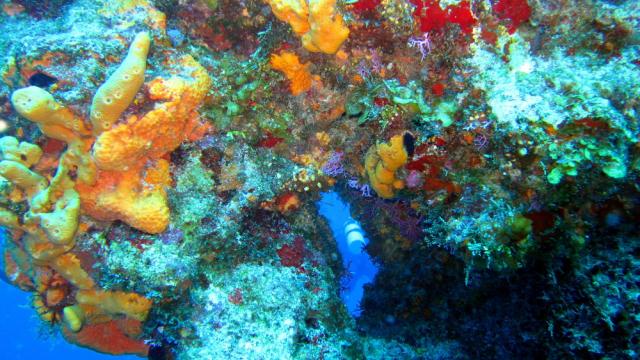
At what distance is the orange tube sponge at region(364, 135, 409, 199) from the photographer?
12.2ft

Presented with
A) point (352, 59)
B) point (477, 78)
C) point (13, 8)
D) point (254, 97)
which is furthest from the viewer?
point (13, 8)

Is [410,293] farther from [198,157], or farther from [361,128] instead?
[198,157]

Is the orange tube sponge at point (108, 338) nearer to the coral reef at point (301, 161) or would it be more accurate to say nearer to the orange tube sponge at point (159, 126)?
the coral reef at point (301, 161)

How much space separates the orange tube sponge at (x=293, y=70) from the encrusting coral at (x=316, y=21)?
48 cm

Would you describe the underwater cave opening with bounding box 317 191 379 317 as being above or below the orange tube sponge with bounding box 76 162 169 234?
above

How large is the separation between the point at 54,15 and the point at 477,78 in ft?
17.5

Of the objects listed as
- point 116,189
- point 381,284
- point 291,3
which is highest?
point 291,3

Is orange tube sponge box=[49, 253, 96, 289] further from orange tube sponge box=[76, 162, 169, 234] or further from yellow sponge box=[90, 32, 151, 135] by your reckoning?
yellow sponge box=[90, 32, 151, 135]

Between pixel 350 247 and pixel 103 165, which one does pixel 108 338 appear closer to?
pixel 103 165

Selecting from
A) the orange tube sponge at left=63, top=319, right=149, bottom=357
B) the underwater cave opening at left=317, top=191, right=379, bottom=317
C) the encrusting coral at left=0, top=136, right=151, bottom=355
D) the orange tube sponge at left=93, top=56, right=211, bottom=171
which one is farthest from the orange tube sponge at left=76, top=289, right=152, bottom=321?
the underwater cave opening at left=317, top=191, right=379, bottom=317

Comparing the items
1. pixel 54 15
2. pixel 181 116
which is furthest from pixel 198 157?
pixel 54 15

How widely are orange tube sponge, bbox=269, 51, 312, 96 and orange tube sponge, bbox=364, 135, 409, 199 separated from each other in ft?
3.91

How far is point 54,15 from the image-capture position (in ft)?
15.5

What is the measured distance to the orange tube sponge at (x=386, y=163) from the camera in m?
3.73
